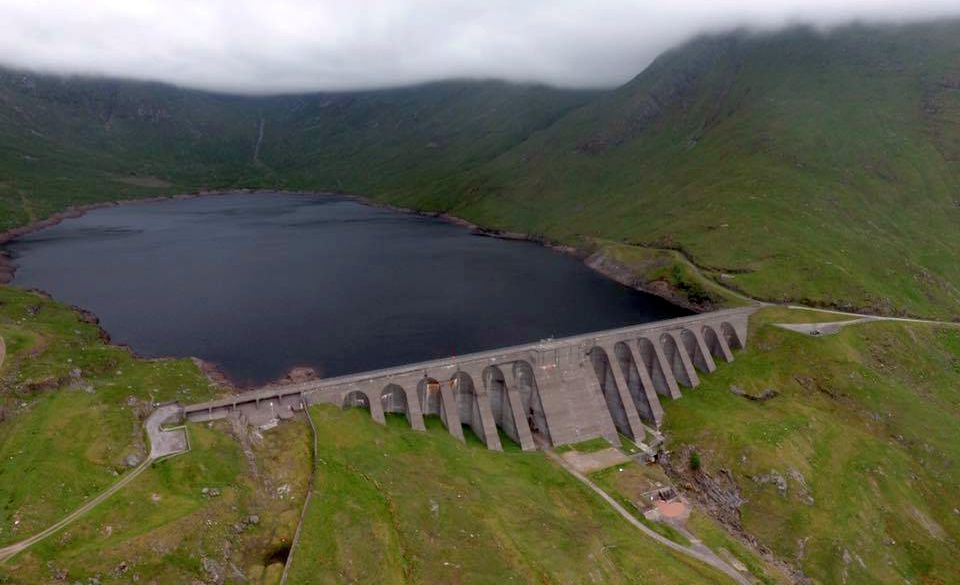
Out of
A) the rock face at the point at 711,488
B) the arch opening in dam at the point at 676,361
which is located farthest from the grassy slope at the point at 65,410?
the arch opening in dam at the point at 676,361

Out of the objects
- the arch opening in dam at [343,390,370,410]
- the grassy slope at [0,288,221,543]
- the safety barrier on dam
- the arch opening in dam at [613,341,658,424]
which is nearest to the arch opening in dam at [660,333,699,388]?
the safety barrier on dam

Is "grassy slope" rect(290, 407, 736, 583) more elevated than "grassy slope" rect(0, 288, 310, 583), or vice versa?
"grassy slope" rect(0, 288, 310, 583)

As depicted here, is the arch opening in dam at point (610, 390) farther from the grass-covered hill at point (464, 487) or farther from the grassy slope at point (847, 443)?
the grass-covered hill at point (464, 487)

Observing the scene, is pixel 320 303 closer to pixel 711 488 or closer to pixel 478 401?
pixel 478 401

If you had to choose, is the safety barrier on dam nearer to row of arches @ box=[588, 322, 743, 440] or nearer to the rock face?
row of arches @ box=[588, 322, 743, 440]

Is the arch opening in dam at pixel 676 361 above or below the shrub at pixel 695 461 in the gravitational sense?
above

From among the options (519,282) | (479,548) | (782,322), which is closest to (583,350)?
(479,548)
